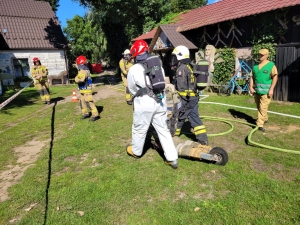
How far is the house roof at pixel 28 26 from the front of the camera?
61.3 ft

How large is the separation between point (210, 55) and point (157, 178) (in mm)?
10015

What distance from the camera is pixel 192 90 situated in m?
4.61

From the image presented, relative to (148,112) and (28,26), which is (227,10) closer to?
(148,112)

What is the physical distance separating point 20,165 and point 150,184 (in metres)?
2.94

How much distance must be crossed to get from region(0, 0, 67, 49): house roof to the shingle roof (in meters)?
11.8

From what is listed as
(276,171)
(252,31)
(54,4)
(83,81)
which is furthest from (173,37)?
(54,4)

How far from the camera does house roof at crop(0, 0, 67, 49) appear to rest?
18688 millimetres

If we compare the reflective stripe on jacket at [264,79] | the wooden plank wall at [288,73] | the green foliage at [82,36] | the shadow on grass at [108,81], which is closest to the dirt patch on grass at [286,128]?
the reflective stripe on jacket at [264,79]

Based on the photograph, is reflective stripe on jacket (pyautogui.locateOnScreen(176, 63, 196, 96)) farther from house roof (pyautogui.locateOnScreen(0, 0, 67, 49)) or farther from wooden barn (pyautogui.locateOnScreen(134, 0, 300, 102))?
house roof (pyautogui.locateOnScreen(0, 0, 67, 49))

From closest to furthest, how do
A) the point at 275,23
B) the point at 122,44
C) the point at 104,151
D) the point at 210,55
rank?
1. the point at 104,151
2. the point at 275,23
3. the point at 210,55
4. the point at 122,44

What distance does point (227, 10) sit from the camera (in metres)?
12.0

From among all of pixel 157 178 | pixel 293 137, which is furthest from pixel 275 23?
pixel 157 178

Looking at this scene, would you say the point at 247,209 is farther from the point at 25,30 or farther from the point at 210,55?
the point at 25,30

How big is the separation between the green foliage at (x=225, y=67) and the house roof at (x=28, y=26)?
1420 centimetres
